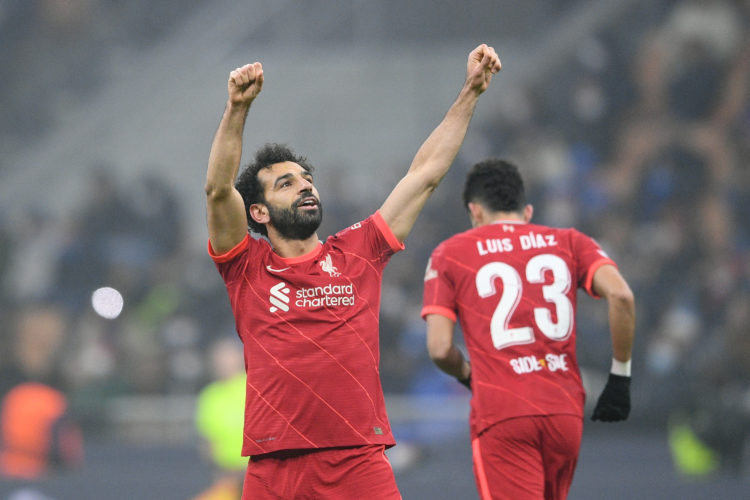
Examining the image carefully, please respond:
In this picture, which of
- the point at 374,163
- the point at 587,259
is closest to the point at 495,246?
the point at 587,259

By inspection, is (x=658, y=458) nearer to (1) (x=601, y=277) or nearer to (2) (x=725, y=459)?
(2) (x=725, y=459)

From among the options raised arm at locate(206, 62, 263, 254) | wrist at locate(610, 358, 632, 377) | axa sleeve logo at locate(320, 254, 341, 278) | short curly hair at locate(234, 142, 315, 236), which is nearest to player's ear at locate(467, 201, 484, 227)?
wrist at locate(610, 358, 632, 377)

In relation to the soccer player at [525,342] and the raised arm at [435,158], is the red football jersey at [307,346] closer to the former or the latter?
the raised arm at [435,158]

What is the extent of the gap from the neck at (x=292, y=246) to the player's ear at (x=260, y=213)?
0.23 feet

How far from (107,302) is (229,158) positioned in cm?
793

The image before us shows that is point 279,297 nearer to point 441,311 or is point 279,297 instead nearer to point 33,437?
point 441,311

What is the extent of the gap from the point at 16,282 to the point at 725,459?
7775 mm

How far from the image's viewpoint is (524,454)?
4.45 meters

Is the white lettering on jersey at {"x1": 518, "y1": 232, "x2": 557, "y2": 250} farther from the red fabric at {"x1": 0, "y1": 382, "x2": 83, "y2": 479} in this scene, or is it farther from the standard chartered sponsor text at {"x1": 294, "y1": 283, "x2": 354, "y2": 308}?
the red fabric at {"x1": 0, "y1": 382, "x2": 83, "y2": 479}

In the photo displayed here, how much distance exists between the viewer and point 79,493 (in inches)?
281

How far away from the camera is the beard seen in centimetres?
389

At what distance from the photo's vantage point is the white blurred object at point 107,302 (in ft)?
36.6

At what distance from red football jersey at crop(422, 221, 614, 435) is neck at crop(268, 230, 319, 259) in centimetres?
88

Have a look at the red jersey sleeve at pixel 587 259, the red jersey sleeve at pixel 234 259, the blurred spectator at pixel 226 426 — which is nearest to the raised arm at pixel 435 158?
the red jersey sleeve at pixel 234 259
